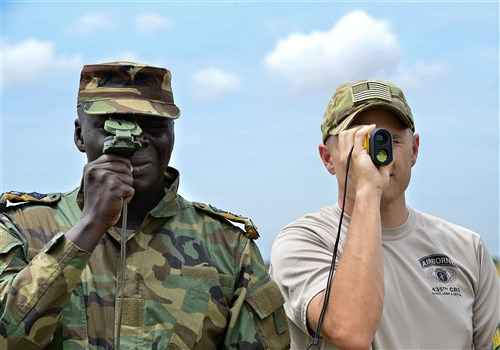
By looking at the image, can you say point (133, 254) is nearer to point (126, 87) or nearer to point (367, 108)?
point (126, 87)

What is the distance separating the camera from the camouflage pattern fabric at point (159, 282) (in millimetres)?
4293

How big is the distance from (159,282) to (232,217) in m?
0.47

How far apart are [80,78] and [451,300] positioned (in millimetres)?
1939

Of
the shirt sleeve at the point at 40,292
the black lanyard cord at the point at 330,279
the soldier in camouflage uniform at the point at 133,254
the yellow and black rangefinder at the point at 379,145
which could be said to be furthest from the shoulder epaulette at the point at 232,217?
the shirt sleeve at the point at 40,292

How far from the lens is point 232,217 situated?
471 centimetres

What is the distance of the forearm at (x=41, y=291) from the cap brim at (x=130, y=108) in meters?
0.63

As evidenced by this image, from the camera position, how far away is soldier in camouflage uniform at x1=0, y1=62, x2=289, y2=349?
4148 millimetres

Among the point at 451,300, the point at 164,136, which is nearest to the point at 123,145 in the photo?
the point at 164,136

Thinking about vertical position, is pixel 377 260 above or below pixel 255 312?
above

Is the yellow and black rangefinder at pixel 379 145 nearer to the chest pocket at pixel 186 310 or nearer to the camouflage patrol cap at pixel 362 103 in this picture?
the camouflage patrol cap at pixel 362 103

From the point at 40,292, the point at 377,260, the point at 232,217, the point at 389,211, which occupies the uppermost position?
the point at 389,211

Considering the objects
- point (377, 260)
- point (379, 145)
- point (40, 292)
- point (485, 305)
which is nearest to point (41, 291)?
point (40, 292)

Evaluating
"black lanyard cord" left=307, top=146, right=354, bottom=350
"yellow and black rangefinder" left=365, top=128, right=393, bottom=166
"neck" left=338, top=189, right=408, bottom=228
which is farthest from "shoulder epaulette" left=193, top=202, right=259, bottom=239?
"yellow and black rangefinder" left=365, top=128, right=393, bottom=166

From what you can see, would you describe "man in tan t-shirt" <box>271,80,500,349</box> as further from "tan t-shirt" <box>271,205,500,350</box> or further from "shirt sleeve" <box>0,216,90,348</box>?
"shirt sleeve" <box>0,216,90,348</box>
